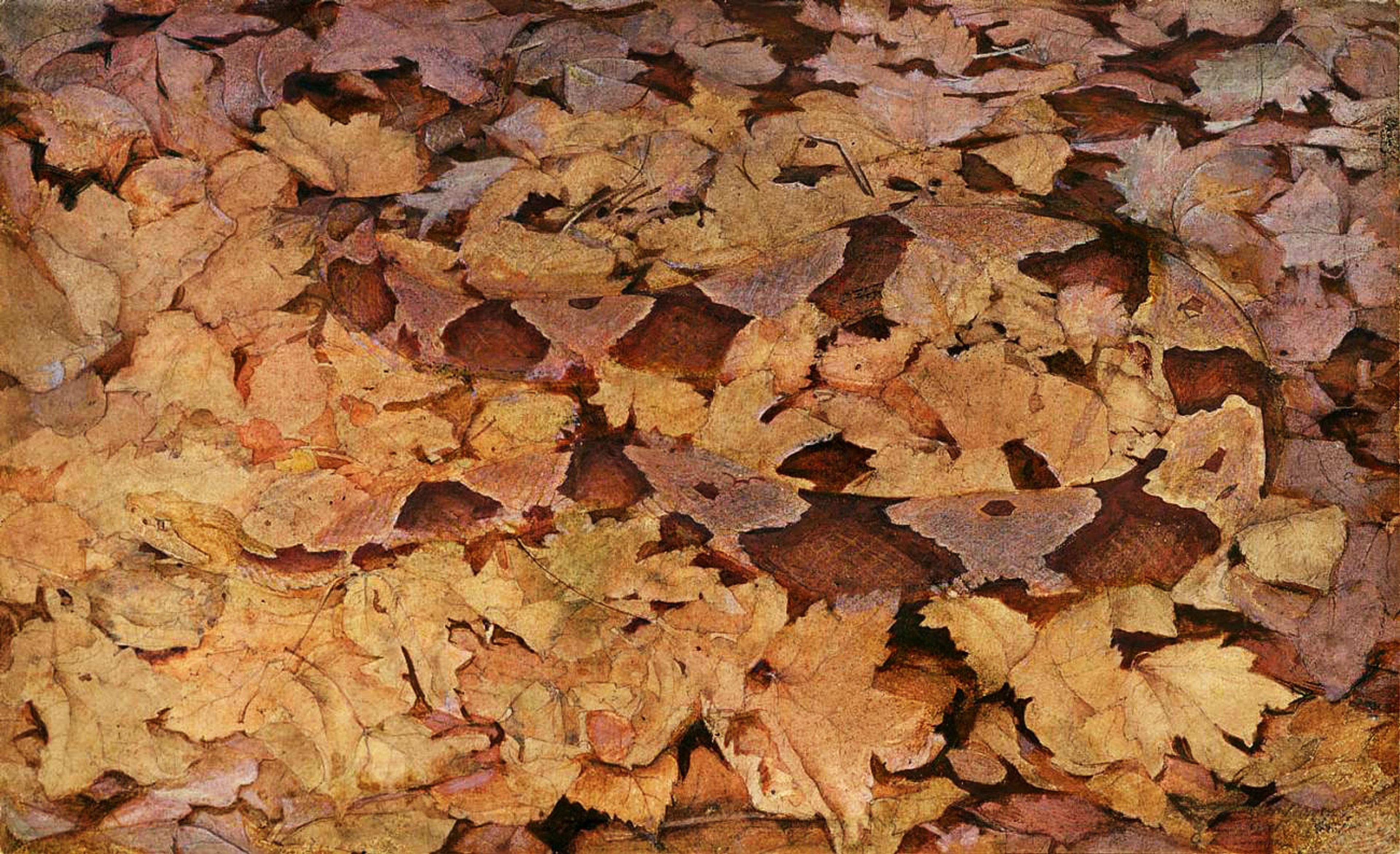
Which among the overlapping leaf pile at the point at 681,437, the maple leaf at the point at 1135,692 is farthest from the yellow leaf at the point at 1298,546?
the maple leaf at the point at 1135,692

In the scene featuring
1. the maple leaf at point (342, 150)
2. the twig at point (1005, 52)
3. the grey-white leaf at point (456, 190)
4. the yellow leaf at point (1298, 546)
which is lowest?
the yellow leaf at point (1298, 546)

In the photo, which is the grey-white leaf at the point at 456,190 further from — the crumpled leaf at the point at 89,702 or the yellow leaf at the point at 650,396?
the crumpled leaf at the point at 89,702

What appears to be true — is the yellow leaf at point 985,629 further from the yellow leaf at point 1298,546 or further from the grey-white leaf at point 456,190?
the grey-white leaf at point 456,190

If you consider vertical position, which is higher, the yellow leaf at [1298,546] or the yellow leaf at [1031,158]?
the yellow leaf at [1031,158]

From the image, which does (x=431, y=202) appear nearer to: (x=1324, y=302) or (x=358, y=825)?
(x=358, y=825)

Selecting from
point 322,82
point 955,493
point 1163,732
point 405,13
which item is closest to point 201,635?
point 322,82

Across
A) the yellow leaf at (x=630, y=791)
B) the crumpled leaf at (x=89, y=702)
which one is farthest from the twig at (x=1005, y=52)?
the crumpled leaf at (x=89, y=702)

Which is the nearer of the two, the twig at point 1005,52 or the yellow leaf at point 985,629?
the yellow leaf at point 985,629
